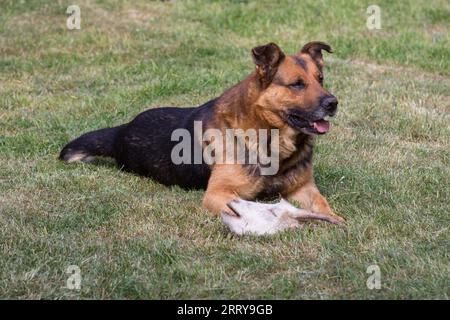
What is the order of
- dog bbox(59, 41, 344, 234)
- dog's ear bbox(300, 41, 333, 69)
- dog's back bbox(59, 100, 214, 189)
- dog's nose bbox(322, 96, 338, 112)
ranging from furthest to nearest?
dog's back bbox(59, 100, 214, 189) → dog's ear bbox(300, 41, 333, 69) → dog bbox(59, 41, 344, 234) → dog's nose bbox(322, 96, 338, 112)

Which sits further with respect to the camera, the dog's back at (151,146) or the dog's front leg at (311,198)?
the dog's back at (151,146)

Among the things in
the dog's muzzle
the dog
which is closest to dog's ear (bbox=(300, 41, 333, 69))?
the dog

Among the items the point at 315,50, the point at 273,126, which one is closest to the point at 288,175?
the point at 273,126

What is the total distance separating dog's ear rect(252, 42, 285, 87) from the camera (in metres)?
6.01

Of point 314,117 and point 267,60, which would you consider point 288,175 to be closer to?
point 314,117

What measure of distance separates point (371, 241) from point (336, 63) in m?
5.88

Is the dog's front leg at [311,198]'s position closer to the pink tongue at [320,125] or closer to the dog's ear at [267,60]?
the pink tongue at [320,125]

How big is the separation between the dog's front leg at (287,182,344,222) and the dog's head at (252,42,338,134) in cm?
49

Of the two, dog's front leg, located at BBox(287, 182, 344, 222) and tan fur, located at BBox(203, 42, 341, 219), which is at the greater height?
tan fur, located at BBox(203, 42, 341, 219)

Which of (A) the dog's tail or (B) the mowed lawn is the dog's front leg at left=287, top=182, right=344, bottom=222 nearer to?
(B) the mowed lawn

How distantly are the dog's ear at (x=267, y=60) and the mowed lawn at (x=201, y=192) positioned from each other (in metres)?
1.11

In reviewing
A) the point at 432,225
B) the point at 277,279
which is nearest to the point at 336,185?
the point at 432,225

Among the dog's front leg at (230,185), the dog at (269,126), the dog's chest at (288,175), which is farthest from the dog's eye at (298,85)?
the dog's front leg at (230,185)

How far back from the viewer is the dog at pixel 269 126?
597 cm
